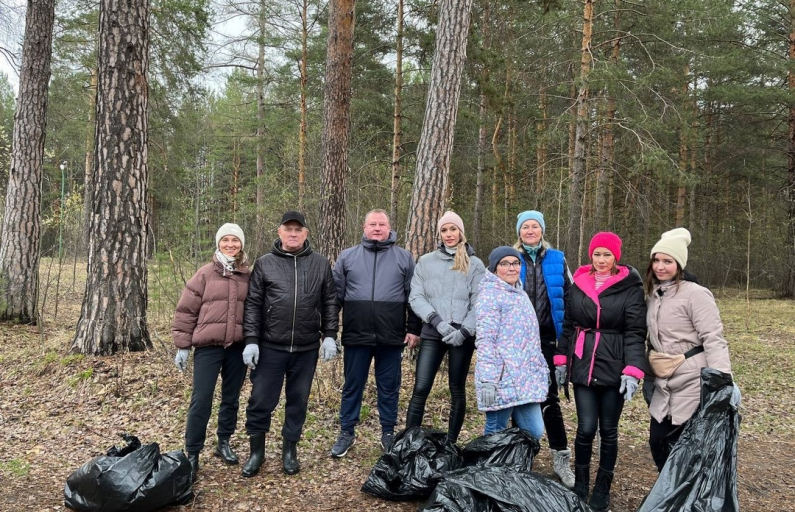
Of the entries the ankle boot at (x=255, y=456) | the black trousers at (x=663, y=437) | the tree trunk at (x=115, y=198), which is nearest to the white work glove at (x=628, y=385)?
the black trousers at (x=663, y=437)

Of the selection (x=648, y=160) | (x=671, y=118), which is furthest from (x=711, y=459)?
(x=671, y=118)

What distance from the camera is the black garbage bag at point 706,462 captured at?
2.38 m

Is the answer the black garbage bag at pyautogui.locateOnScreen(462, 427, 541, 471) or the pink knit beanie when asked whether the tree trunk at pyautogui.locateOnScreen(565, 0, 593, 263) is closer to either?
the pink knit beanie

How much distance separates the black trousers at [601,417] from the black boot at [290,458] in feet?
6.59

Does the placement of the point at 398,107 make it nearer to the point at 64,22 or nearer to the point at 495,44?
the point at 495,44

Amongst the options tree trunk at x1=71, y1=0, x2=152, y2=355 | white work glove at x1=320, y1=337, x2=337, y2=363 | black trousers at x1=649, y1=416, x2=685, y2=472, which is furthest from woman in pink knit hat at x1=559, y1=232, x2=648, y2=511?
tree trunk at x1=71, y1=0, x2=152, y2=355

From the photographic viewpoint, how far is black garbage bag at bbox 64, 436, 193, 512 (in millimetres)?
2832

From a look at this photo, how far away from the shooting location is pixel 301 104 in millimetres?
14547

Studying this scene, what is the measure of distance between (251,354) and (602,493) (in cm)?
253

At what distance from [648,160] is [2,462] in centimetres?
1096

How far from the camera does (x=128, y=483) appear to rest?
285 cm

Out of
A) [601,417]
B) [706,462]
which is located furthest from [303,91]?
[706,462]

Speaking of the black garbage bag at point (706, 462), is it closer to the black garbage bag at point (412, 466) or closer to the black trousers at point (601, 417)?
the black trousers at point (601, 417)

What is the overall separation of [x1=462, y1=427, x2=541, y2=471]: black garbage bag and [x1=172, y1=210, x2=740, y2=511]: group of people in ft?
0.63
